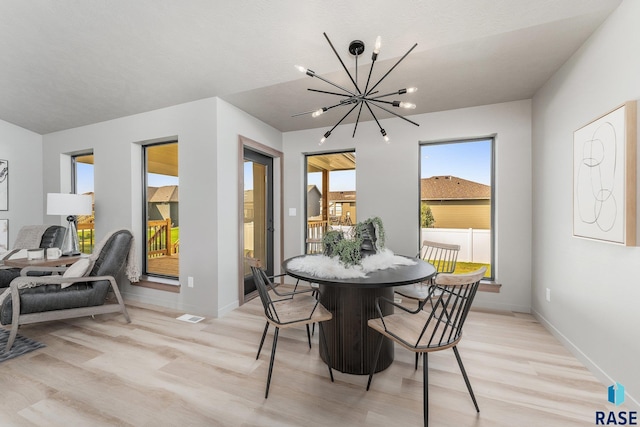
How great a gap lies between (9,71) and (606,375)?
6117 mm

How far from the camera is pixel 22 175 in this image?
421 cm

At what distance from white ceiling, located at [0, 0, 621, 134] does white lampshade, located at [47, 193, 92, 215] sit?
1.24 metres

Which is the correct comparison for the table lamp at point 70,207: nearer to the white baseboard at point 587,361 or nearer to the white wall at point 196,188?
the white wall at point 196,188

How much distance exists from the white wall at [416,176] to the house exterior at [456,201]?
214mm

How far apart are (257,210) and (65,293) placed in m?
2.25

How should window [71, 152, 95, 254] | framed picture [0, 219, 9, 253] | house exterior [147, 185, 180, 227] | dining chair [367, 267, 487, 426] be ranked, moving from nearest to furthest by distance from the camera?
dining chair [367, 267, 487, 426]
house exterior [147, 185, 180, 227]
framed picture [0, 219, 9, 253]
window [71, 152, 95, 254]

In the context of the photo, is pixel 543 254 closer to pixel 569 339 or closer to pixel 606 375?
pixel 569 339

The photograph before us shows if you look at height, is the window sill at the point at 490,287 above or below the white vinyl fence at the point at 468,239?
below

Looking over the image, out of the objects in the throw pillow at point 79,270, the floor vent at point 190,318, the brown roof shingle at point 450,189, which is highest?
the brown roof shingle at point 450,189

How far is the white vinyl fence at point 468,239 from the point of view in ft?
11.2

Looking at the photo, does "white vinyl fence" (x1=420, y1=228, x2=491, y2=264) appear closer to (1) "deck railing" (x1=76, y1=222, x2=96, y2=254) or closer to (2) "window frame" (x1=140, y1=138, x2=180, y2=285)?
(2) "window frame" (x1=140, y1=138, x2=180, y2=285)

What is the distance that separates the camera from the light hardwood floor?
1550 millimetres

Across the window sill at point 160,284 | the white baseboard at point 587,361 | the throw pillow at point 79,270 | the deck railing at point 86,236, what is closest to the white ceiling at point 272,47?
the throw pillow at point 79,270

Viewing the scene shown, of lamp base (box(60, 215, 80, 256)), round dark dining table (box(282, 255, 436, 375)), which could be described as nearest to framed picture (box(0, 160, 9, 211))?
lamp base (box(60, 215, 80, 256))
